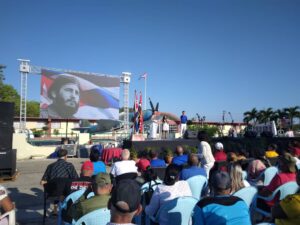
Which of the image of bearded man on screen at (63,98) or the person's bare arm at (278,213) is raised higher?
the image of bearded man on screen at (63,98)

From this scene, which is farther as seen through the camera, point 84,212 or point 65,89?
point 65,89

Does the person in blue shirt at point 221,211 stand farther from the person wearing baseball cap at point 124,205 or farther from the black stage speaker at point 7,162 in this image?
the black stage speaker at point 7,162

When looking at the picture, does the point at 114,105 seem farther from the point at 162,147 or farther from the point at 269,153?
the point at 269,153

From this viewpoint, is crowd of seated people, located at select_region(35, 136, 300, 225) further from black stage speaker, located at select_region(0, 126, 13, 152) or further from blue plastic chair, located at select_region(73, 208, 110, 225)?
black stage speaker, located at select_region(0, 126, 13, 152)

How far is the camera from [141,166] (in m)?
5.73

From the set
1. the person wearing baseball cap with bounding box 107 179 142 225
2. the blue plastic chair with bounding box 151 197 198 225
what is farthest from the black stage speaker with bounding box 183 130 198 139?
the person wearing baseball cap with bounding box 107 179 142 225

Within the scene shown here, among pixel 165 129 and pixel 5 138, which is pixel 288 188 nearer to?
pixel 5 138

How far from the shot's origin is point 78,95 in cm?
2097

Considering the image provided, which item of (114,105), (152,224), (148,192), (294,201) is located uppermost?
(114,105)

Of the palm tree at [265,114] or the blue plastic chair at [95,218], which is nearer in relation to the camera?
the blue plastic chair at [95,218]

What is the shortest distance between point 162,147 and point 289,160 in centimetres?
846

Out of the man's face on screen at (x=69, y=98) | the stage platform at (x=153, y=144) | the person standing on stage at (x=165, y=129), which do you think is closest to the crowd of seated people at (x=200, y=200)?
the stage platform at (x=153, y=144)

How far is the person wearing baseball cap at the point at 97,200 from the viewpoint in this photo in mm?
2641

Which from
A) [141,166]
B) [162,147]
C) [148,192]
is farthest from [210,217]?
[162,147]
